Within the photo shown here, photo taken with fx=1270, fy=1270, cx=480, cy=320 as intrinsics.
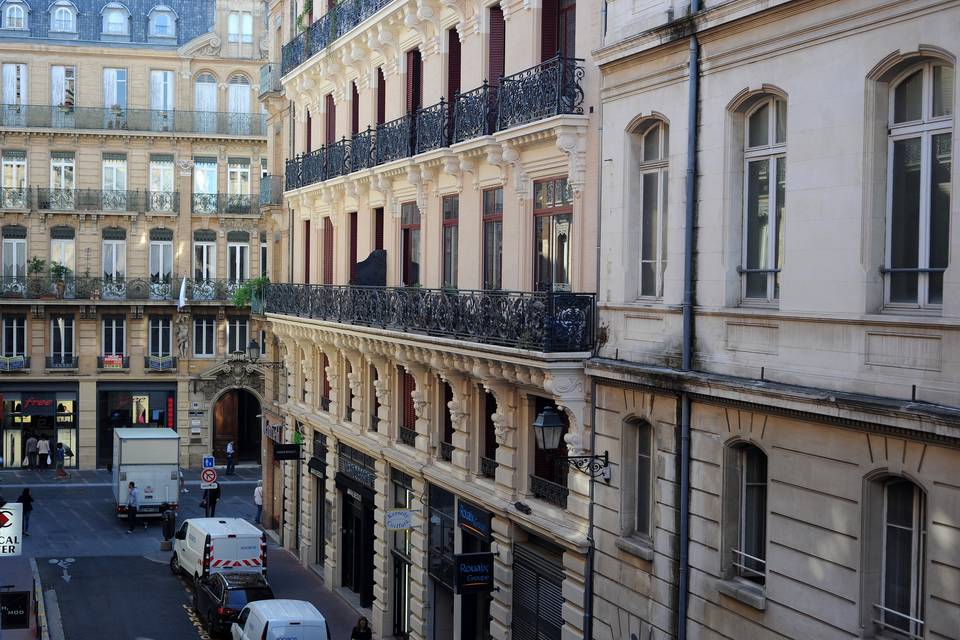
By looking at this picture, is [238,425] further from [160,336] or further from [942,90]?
[942,90]

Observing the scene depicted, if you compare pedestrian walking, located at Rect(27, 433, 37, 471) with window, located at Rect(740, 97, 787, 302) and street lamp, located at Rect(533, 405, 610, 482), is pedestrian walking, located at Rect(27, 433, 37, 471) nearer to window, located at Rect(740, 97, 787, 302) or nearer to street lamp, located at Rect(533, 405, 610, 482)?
street lamp, located at Rect(533, 405, 610, 482)

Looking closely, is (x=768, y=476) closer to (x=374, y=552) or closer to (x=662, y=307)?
(x=662, y=307)

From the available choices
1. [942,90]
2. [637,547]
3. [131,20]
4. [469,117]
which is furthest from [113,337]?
[942,90]

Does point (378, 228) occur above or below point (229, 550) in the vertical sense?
above

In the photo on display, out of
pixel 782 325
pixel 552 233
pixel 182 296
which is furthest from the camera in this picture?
pixel 182 296

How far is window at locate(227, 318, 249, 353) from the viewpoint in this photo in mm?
58906

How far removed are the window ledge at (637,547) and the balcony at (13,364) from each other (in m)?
43.6

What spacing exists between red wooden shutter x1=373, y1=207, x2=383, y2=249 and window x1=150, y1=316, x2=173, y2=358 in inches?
1153

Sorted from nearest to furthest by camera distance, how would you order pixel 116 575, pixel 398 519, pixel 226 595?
pixel 398 519
pixel 226 595
pixel 116 575

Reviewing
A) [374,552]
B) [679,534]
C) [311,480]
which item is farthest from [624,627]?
[311,480]

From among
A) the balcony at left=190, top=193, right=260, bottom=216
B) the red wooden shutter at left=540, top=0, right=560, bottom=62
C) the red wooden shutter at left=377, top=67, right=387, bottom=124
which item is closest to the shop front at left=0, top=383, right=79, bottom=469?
the balcony at left=190, top=193, right=260, bottom=216

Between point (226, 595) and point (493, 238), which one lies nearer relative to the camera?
point (493, 238)

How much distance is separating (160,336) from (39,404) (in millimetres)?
6013

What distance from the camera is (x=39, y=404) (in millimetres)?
56344
